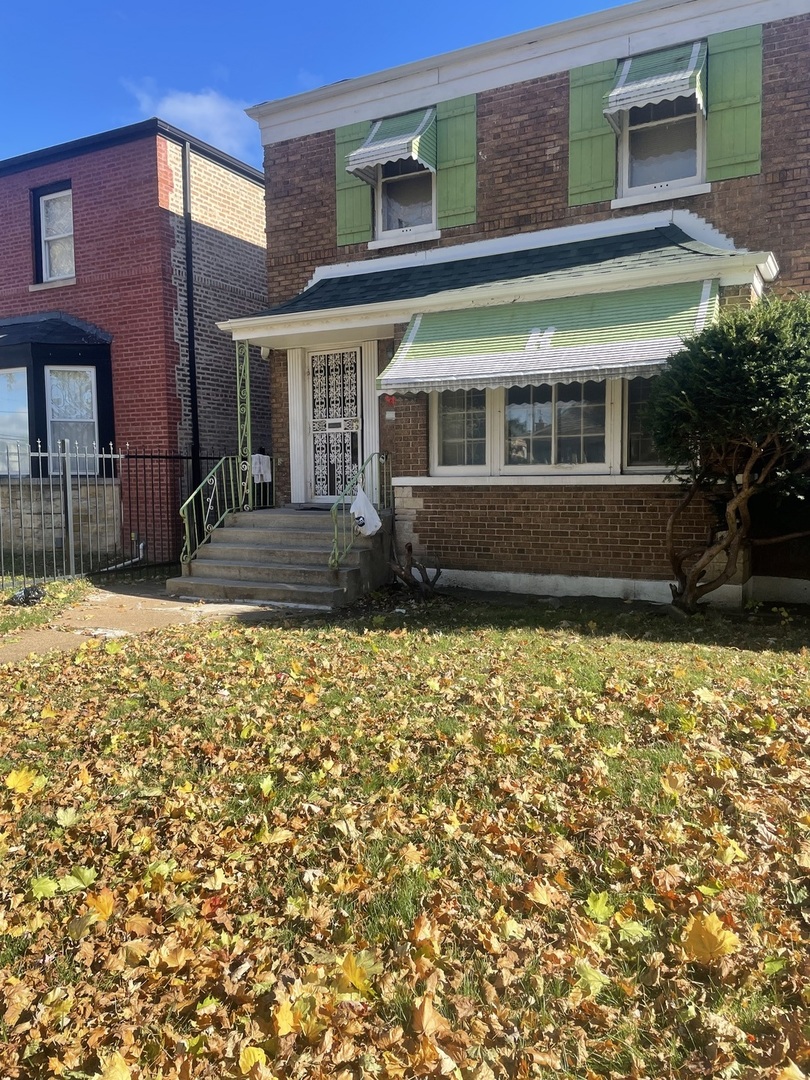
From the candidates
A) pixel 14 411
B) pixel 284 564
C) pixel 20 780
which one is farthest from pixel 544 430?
pixel 14 411

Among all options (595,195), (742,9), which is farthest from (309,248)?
(742,9)

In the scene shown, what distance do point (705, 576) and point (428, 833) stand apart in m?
6.18

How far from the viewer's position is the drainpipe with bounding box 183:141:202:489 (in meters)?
13.0

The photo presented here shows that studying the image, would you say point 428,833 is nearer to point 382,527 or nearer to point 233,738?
point 233,738

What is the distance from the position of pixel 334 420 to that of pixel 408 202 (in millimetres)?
3382

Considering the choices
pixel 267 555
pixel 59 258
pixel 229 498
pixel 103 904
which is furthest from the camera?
pixel 59 258

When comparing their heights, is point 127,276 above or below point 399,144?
below

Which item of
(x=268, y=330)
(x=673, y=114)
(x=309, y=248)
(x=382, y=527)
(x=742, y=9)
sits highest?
(x=742, y=9)

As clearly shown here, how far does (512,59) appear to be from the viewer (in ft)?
32.2

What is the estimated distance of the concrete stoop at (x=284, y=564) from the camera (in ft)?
29.2

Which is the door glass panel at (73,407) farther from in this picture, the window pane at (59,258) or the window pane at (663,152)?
the window pane at (663,152)

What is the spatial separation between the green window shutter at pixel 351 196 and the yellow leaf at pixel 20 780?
9.25 m

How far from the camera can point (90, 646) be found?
6.80 m

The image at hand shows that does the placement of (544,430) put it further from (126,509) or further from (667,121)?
(126,509)
